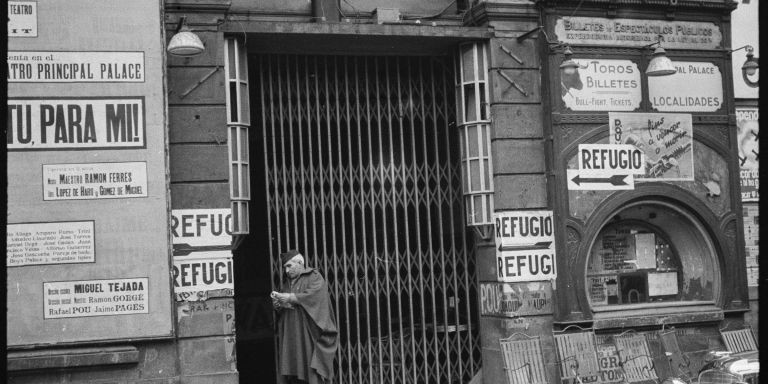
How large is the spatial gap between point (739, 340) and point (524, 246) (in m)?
3.13

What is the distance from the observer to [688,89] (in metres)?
12.4

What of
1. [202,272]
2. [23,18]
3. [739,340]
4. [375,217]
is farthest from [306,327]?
[739,340]

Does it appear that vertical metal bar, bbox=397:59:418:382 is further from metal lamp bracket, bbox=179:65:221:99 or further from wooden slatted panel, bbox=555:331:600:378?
metal lamp bracket, bbox=179:65:221:99

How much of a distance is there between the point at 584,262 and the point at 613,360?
121cm

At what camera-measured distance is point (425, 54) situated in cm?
1219

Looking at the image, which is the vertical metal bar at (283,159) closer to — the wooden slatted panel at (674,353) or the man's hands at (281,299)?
the man's hands at (281,299)

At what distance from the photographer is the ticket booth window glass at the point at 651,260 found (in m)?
12.5

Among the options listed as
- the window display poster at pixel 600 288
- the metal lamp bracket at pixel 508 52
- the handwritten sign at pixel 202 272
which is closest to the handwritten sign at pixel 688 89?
the metal lamp bracket at pixel 508 52

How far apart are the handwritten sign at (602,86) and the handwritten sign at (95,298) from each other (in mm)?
5455

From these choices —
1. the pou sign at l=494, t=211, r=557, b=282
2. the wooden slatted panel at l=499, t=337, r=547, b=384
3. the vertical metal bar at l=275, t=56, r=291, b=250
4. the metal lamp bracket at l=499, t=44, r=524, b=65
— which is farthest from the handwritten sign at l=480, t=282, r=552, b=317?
the metal lamp bracket at l=499, t=44, r=524, b=65

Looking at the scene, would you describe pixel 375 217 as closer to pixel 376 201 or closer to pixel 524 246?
pixel 376 201

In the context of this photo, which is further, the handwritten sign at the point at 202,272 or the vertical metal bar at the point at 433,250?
the vertical metal bar at the point at 433,250

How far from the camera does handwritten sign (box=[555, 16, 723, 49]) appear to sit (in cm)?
1196

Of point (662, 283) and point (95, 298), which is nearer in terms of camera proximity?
point (95, 298)
